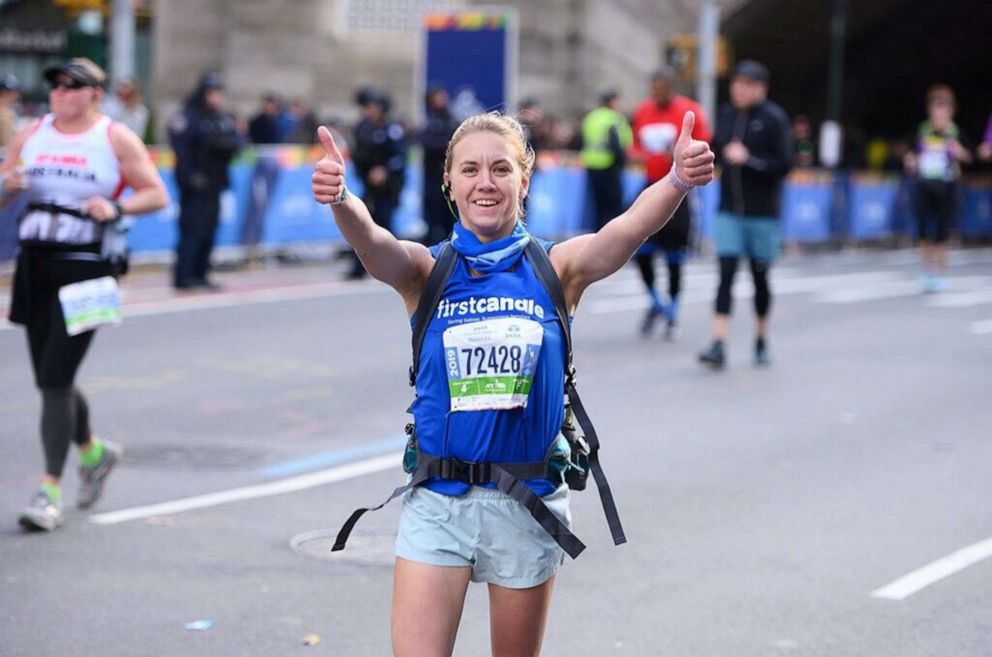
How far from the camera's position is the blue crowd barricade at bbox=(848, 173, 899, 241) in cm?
2941

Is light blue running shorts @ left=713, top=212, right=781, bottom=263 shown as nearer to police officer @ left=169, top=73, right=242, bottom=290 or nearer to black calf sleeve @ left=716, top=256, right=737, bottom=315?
black calf sleeve @ left=716, top=256, right=737, bottom=315

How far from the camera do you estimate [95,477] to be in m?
7.79

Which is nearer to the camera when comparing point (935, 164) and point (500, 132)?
point (500, 132)

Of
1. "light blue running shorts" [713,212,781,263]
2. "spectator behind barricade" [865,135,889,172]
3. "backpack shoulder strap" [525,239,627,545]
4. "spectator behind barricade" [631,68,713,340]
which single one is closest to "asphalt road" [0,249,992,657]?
"spectator behind barricade" [631,68,713,340]

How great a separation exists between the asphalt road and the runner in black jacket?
0.64 metres

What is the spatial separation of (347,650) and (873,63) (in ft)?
→ 141

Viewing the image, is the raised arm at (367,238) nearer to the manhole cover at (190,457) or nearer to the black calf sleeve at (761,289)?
the manhole cover at (190,457)

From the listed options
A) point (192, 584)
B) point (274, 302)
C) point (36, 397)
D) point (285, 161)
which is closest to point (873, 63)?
point (285, 161)

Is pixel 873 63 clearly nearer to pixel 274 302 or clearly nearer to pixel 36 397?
pixel 274 302

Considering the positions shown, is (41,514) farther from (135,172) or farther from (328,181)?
(328,181)

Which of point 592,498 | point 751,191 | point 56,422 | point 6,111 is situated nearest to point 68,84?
point 56,422

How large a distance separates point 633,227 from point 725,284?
27.1 feet

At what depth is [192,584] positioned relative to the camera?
6602mm

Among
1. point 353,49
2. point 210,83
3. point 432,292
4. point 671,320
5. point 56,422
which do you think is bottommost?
point 671,320
